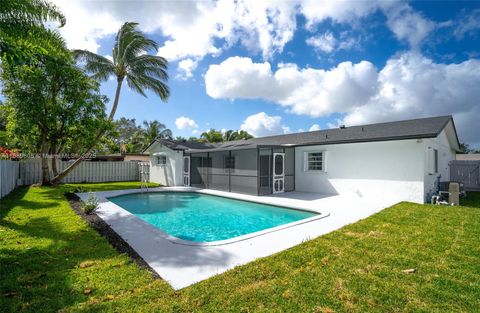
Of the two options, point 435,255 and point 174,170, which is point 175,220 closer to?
point 435,255

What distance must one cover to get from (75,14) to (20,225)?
8.14 m

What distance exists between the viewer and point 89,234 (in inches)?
233

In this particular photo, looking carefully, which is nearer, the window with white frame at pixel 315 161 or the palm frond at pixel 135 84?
the window with white frame at pixel 315 161

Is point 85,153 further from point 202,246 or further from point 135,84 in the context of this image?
point 202,246

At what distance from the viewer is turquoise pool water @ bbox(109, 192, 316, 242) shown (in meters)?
7.75

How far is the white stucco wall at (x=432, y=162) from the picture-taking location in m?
10.6

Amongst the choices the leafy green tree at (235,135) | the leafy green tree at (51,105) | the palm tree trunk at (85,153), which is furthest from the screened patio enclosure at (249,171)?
the leafy green tree at (235,135)

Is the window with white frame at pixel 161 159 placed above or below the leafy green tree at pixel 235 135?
below

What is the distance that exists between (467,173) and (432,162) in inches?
324

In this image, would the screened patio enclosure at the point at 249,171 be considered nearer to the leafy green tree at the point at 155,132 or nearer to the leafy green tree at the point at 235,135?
the leafy green tree at the point at 235,135

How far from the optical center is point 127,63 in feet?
58.0

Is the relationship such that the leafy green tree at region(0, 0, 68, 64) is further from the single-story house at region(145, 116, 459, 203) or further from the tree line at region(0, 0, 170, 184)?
the single-story house at region(145, 116, 459, 203)

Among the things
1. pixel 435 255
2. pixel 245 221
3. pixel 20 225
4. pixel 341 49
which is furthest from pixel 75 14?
pixel 435 255

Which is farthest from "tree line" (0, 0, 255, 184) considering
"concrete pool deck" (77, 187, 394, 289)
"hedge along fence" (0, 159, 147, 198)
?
"concrete pool deck" (77, 187, 394, 289)
